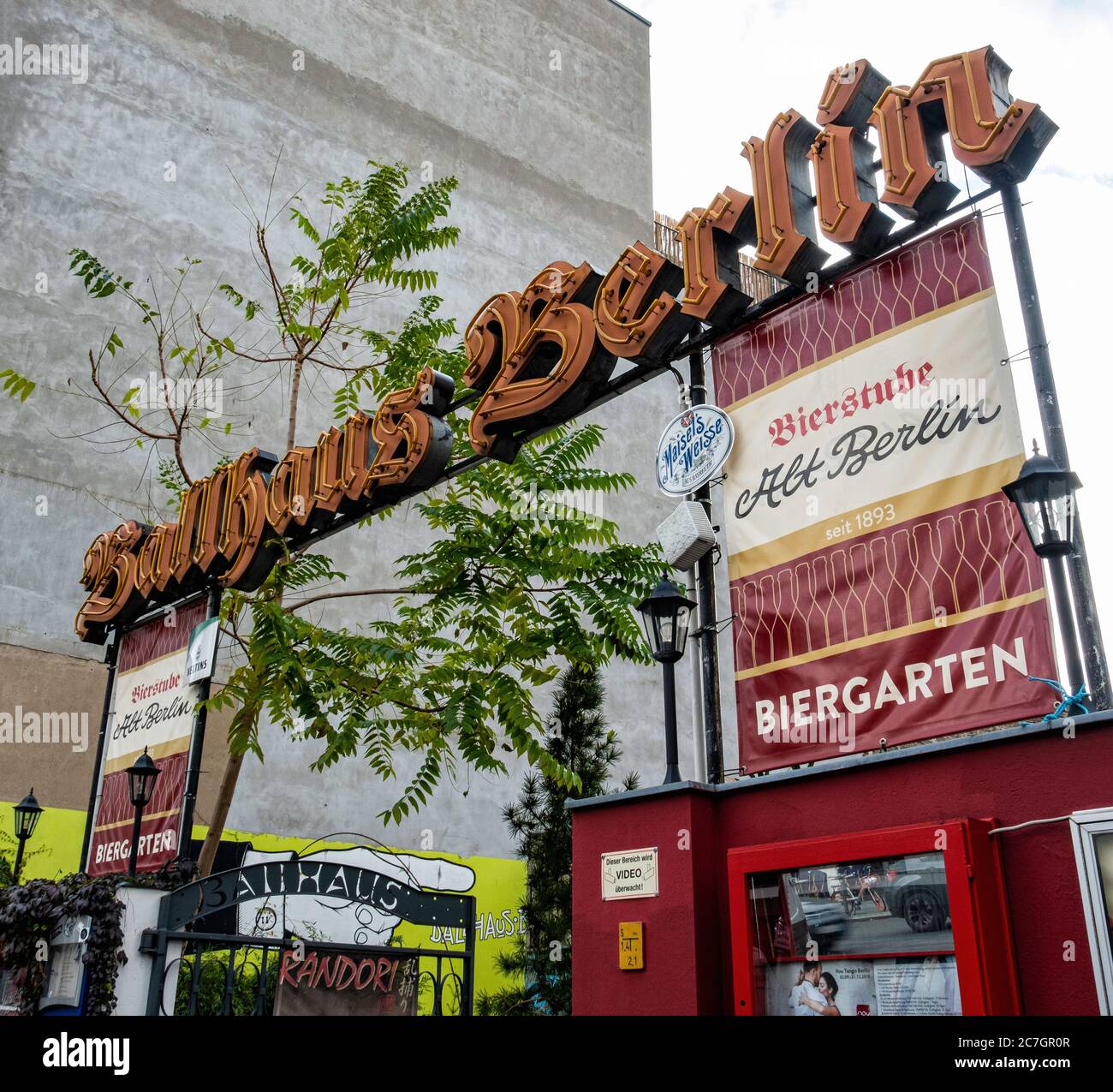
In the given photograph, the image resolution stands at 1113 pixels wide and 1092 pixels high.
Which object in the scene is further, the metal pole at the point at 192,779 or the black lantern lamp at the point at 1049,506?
the metal pole at the point at 192,779

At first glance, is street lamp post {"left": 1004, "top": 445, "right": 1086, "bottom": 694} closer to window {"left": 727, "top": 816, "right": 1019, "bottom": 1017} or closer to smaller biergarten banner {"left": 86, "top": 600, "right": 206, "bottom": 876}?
window {"left": 727, "top": 816, "right": 1019, "bottom": 1017}

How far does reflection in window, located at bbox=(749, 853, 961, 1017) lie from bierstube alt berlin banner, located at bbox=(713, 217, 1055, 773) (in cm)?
86

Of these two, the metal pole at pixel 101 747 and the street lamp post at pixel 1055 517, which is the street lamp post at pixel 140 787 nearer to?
the metal pole at pixel 101 747

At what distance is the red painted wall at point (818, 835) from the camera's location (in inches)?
209

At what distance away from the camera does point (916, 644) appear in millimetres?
Answer: 6457

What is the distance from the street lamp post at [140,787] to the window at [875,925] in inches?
292

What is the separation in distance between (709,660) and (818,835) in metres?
1.75

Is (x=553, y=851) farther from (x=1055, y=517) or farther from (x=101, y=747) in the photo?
(x=1055, y=517)

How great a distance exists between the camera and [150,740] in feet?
40.3

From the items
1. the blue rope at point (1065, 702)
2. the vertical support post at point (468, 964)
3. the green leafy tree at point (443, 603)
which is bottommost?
the vertical support post at point (468, 964)

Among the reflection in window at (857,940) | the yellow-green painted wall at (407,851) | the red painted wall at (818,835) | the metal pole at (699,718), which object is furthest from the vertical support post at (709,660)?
the yellow-green painted wall at (407,851)

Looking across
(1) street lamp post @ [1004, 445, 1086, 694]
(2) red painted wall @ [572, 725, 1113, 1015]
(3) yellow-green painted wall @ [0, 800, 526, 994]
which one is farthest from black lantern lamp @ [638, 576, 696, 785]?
(3) yellow-green painted wall @ [0, 800, 526, 994]

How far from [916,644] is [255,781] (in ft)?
52.0

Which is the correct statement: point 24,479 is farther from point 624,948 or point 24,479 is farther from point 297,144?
point 624,948
